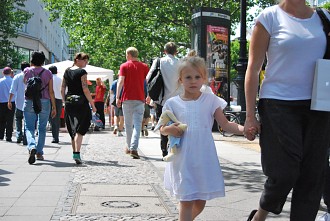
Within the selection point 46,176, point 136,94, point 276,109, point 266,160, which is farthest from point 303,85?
point 136,94

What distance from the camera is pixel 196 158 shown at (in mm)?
4152

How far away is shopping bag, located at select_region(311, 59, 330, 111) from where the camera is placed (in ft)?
12.0

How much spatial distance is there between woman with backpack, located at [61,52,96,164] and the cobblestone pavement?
0.44 m

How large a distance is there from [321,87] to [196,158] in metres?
1.04

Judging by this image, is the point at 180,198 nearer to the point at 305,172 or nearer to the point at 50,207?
the point at 305,172

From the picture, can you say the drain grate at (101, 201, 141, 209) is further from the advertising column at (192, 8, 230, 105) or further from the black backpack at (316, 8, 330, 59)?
the advertising column at (192, 8, 230, 105)

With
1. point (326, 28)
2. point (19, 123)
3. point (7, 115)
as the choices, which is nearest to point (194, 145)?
point (326, 28)

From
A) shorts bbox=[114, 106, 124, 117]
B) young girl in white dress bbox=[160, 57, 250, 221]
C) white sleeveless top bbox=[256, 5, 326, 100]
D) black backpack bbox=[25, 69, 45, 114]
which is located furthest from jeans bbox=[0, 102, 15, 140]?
white sleeveless top bbox=[256, 5, 326, 100]

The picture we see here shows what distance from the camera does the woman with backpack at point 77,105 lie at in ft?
29.7

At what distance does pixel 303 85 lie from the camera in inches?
147

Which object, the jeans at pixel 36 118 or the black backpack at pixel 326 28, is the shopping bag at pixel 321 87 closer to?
the black backpack at pixel 326 28

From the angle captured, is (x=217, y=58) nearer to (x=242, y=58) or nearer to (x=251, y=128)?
(x=242, y=58)

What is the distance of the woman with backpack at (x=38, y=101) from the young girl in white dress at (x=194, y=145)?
17.3 ft

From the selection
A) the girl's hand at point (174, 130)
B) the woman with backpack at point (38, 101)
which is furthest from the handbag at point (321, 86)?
the woman with backpack at point (38, 101)
